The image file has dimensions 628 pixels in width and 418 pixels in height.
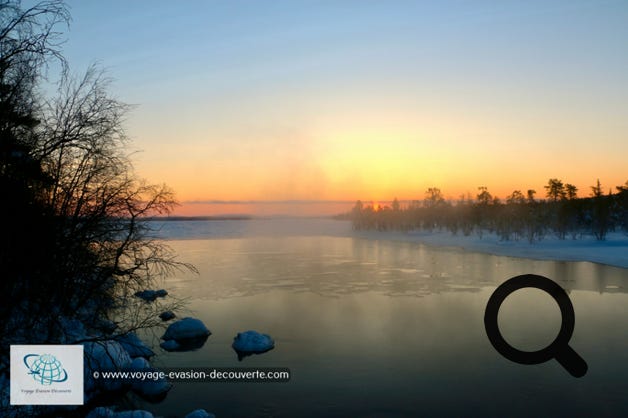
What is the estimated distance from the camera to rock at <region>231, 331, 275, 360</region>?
16875mm

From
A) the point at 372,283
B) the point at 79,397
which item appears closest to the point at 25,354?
the point at 79,397

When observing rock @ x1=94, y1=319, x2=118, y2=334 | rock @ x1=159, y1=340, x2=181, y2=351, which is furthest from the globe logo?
rock @ x1=159, y1=340, x2=181, y2=351

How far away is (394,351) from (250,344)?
17.8 ft

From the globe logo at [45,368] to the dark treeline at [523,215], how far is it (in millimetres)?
77851

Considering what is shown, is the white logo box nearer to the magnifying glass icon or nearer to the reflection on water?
the reflection on water

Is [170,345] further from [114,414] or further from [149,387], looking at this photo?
[114,414]

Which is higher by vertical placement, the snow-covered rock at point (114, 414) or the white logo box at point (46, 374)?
the white logo box at point (46, 374)

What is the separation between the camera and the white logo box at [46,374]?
782 cm

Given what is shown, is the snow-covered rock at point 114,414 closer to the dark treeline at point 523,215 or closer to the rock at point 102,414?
the rock at point 102,414

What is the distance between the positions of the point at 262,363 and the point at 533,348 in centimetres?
1007

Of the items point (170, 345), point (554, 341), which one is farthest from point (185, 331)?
point (554, 341)

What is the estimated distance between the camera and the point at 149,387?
13.2 m

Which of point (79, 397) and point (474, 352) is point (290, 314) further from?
point (79, 397)

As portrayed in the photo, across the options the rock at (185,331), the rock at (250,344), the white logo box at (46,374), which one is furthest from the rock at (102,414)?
the rock at (185,331)
